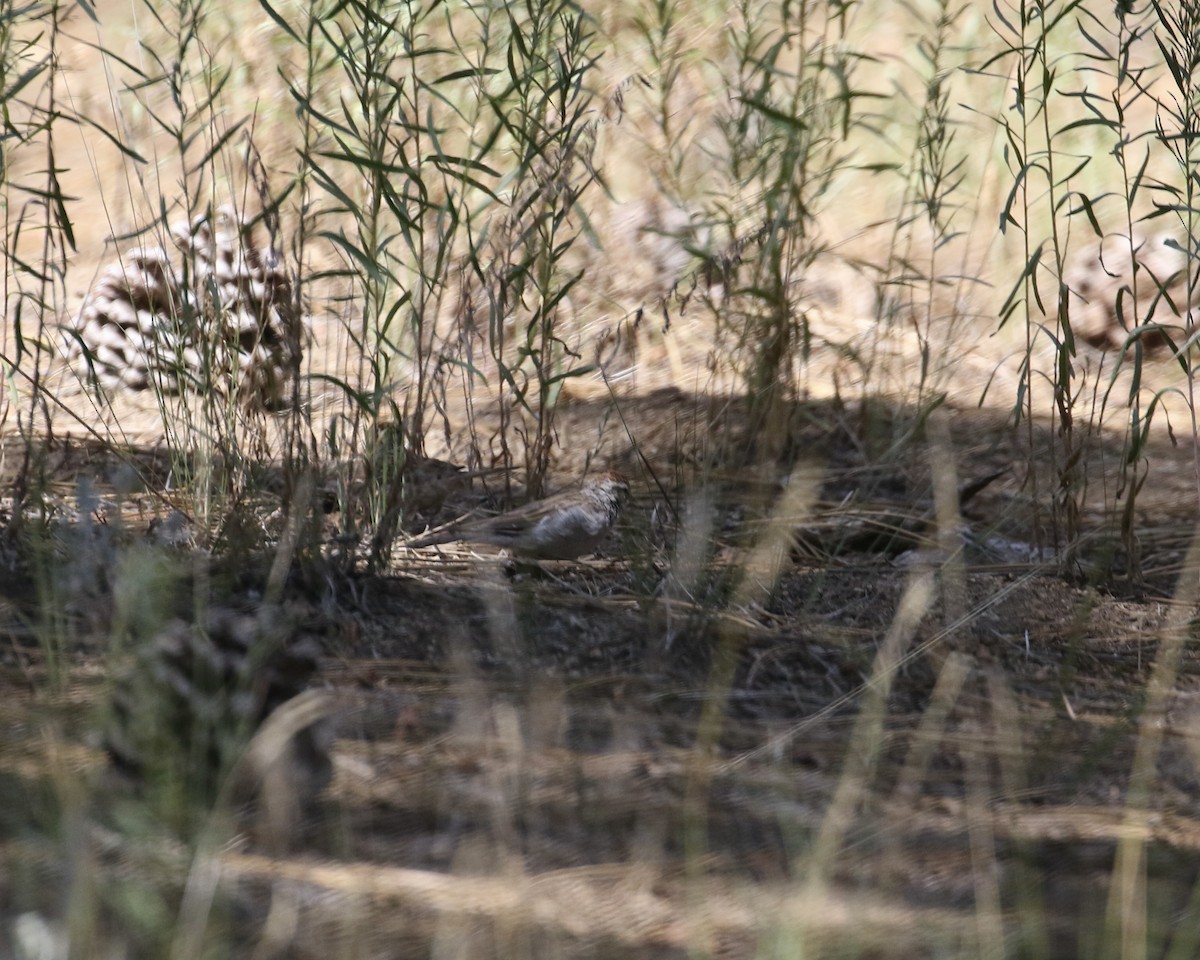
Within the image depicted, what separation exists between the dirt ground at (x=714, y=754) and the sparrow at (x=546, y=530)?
0.04m

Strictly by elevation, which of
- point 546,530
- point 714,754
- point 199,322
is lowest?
point 714,754

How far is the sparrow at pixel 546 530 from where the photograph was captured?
7.32 ft

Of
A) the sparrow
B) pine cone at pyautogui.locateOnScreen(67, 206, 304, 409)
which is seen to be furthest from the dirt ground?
pine cone at pyautogui.locateOnScreen(67, 206, 304, 409)

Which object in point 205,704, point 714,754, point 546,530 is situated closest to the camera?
point 205,704

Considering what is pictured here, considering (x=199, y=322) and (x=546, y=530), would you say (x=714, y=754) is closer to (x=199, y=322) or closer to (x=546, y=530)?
(x=546, y=530)

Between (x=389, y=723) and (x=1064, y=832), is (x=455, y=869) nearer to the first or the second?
(x=389, y=723)

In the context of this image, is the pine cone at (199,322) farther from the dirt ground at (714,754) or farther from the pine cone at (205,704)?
the pine cone at (205,704)

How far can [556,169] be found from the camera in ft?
7.14

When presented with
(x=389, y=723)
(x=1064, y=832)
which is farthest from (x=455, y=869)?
(x=1064, y=832)

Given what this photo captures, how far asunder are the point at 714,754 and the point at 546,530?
757 millimetres

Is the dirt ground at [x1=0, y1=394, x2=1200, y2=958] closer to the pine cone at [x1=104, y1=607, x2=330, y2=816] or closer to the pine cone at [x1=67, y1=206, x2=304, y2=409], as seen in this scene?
the pine cone at [x1=104, y1=607, x2=330, y2=816]

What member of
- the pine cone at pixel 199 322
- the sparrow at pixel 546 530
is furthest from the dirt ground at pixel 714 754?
the pine cone at pixel 199 322

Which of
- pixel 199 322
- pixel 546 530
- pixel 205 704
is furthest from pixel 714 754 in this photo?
pixel 199 322

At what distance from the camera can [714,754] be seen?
1553 millimetres
